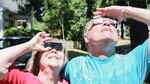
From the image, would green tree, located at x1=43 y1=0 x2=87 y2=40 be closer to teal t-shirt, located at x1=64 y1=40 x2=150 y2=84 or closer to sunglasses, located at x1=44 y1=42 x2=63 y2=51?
sunglasses, located at x1=44 y1=42 x2=63 y2=51

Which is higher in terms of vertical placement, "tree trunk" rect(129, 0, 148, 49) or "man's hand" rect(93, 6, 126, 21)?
"man's hand" rect(93, 6, 126, 21)

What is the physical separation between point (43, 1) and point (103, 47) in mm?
32720

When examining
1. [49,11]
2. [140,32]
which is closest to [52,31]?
[49,11]

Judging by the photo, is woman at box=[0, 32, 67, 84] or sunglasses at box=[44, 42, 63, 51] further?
sunglasses at box=[44, 42, 63, 51]

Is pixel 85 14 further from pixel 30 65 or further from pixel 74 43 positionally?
pixel 30 65

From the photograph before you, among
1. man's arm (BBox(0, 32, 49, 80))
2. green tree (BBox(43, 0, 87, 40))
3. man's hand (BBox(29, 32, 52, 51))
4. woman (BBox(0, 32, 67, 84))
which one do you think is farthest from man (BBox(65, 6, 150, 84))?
green tree (BBox(43, 0, 87, 40))

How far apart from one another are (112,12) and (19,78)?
992 millimetres

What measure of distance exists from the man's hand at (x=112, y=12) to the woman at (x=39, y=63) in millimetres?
483

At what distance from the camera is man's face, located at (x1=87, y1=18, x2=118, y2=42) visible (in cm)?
424

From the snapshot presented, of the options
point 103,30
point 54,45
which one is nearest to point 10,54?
point 54,45

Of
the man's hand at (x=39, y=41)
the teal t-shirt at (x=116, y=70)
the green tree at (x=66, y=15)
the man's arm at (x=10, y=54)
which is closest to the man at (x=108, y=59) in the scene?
the teal t-shirt at (x=116, y=70)

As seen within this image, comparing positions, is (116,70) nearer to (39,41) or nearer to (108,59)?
(108,59)

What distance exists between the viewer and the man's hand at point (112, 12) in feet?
14.2

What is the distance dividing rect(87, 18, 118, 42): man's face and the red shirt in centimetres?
61
